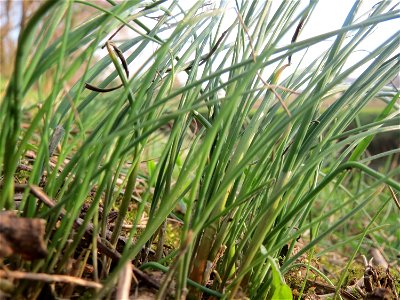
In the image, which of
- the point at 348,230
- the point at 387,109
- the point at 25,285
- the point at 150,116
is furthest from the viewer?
the point at 348,230

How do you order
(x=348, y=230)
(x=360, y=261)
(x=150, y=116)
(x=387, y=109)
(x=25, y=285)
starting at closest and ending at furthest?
(x=25, y=285)
(x=150, y=116)
(x=387, y=109)
(x=360, y=261)
(x=348, y=230)

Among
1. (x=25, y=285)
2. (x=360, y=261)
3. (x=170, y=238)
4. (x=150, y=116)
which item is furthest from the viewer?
(x=360, y=261)

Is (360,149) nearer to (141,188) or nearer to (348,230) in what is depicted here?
(141,188)

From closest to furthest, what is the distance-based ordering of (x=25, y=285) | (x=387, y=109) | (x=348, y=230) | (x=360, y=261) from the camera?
1. (x=25, y=285)
2. (x=387, y=109)
3. (x=360, y=261)
4. (x=348, y=230)

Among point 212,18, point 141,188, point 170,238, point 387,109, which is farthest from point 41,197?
point 141,188

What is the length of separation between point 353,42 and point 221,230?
0.28 m

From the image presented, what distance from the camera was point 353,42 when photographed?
59 centimetres

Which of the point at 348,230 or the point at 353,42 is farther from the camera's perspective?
the point at 348,230

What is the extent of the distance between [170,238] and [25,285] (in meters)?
0.67

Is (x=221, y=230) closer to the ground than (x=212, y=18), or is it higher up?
closer to the ground

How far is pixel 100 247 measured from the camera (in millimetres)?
503

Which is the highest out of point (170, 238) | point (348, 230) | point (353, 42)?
point (353, 42)

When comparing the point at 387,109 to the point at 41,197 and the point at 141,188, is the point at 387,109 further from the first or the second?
the point at 141,188

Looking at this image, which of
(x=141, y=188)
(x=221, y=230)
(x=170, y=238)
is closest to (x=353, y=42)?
(x=221, y=230)
